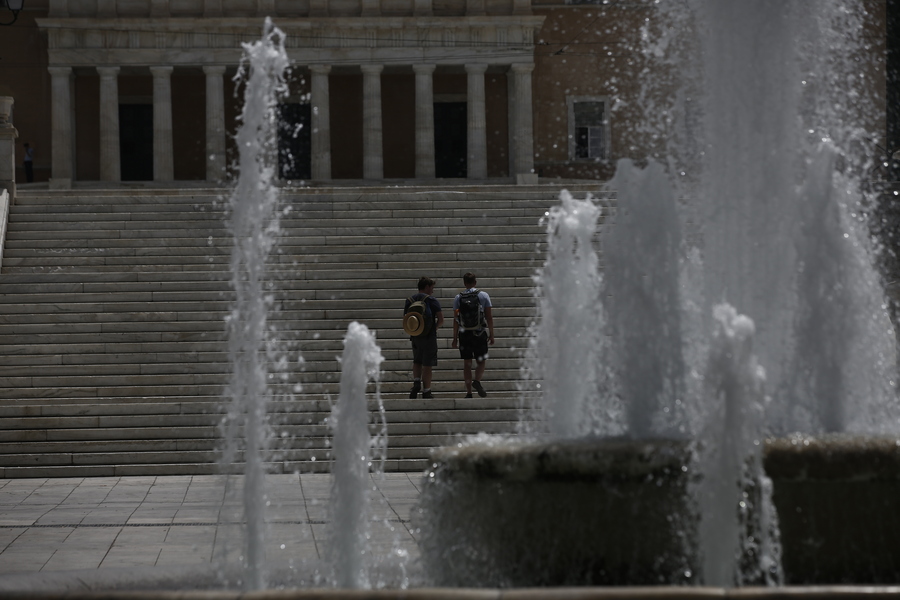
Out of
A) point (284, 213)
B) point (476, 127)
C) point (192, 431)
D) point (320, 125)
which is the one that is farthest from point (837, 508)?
point (320, 125)

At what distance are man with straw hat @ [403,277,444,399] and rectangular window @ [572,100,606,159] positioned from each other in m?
24.5

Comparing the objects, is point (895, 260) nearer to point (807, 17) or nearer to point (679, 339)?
point (807, 17)

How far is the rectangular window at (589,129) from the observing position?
120 ft

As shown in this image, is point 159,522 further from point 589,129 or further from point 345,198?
point 589,129

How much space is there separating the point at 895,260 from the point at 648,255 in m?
12.6

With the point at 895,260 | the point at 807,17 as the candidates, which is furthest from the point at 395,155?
the point at 807,17

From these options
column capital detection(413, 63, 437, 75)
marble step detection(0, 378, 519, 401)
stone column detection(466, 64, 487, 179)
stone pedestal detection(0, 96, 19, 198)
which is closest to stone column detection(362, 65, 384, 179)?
column capital detection(413, 63, 437, 75)

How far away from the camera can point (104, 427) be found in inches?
480

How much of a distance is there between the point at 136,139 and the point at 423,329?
25.9m

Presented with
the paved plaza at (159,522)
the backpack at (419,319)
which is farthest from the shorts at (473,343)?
the paved plaza at (159,522)

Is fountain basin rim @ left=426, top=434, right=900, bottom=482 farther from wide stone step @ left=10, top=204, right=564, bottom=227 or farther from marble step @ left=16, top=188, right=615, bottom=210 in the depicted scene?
→ marble step @ left=16, top=188, right=615, bottom=210

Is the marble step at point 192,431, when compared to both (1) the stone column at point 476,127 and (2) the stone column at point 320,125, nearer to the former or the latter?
(2) the stone column at point 320,125

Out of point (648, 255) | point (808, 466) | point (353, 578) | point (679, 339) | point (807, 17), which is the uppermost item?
point (807, 17)

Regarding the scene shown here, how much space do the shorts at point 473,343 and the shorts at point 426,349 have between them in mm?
289
